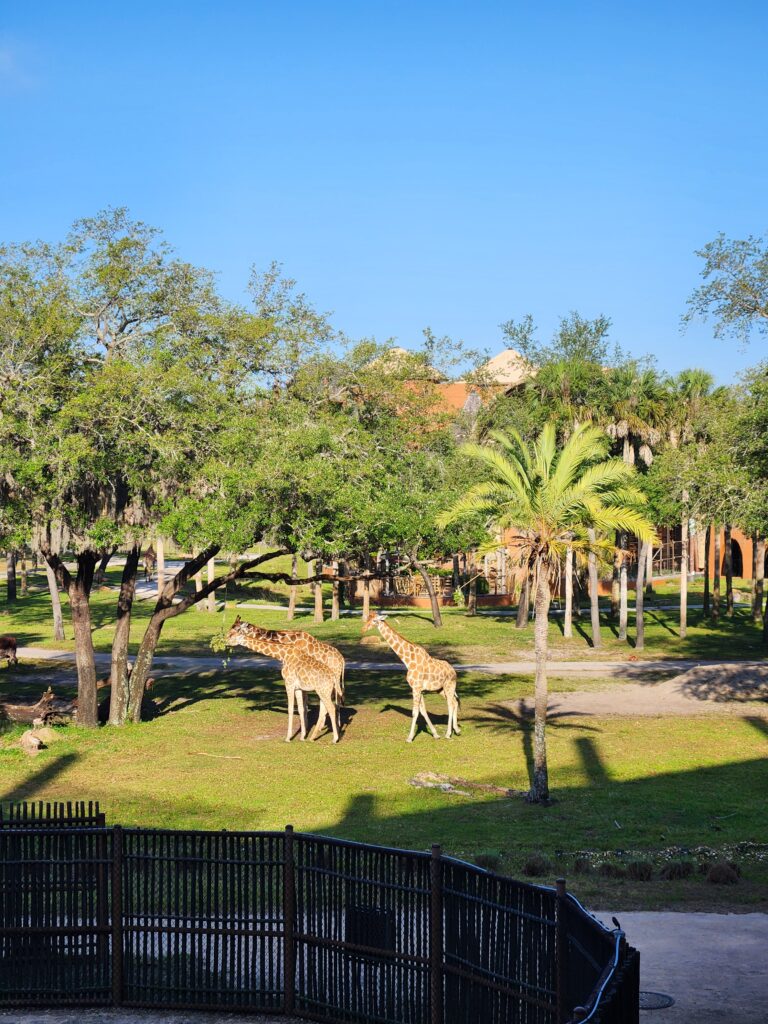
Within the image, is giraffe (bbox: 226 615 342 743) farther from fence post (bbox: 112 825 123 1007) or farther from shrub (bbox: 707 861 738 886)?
fence post (bbox: 112 825 123 1007)

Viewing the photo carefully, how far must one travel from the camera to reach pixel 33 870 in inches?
477

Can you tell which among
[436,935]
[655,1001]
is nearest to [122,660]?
[655,1001]

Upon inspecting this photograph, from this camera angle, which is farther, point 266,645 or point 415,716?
point 266,645

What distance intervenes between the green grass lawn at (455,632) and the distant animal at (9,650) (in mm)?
5222

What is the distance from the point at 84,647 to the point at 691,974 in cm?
2183

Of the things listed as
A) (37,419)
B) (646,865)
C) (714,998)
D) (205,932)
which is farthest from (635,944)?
(37,419)

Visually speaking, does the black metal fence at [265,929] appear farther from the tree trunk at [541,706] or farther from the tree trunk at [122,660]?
the tree trunk at [122,660]

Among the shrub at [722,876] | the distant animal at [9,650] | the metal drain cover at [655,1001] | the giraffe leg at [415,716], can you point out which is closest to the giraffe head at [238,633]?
the giraffe leg at [415,716]

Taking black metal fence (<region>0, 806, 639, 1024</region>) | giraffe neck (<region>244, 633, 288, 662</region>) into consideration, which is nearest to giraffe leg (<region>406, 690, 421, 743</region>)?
giraffe neck (<region>244, 633, 288, 662</region>)

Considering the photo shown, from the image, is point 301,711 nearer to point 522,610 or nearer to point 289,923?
point 289,923

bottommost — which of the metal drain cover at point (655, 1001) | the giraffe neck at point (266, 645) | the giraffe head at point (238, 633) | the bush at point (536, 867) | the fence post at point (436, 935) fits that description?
the bush at point (536, 867)

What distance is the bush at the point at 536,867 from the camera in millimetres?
16734

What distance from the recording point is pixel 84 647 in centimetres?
3122

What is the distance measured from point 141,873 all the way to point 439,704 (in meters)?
23.9
